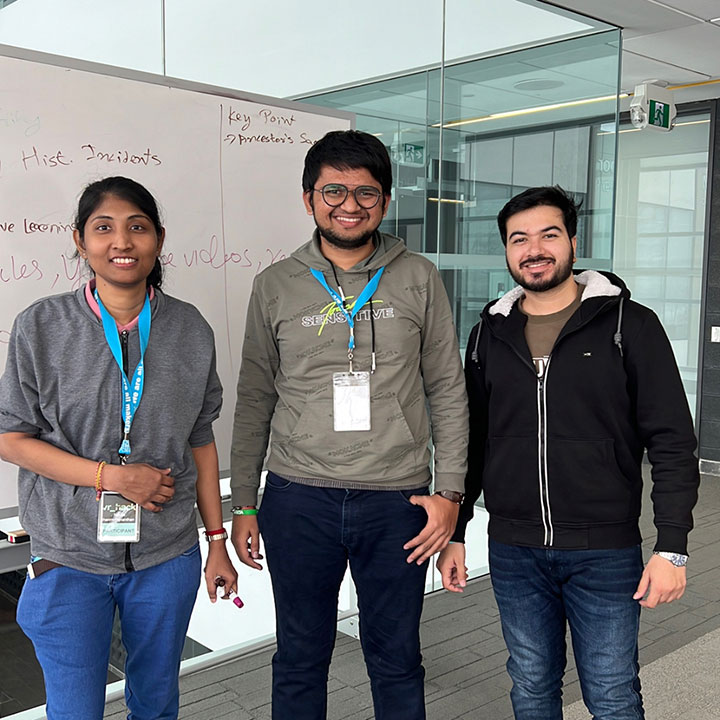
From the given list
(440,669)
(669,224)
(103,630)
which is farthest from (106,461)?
(669,224)

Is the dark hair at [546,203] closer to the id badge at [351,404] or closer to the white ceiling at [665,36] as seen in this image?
the id badge at [351,404]

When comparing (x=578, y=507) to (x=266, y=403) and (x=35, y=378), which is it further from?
(x=35, y=378)

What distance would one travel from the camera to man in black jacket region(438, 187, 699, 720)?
172cm

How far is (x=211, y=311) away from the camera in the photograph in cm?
243

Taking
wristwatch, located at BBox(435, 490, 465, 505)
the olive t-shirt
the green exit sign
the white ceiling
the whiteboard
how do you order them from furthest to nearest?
the green exit sign → the white ceiling → the whiteboard → wristwatch, located at BBox(435, 490, 465, 505) → the olive t-shirt

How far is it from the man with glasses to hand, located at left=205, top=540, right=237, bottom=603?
0.13 metres

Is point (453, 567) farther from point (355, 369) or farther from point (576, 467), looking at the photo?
point (355, 369)

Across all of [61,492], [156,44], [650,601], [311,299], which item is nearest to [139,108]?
[156,44]

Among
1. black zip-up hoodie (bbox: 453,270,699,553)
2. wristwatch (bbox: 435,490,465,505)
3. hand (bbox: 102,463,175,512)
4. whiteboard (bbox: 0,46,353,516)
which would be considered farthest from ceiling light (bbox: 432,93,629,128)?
hand (bbox: 102,463,175,512)

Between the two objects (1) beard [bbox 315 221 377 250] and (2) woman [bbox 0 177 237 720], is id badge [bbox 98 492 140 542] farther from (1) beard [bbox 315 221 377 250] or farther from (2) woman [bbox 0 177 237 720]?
(1) beard [bbox 315 221 377 250]

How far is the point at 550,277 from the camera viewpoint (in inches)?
70.3

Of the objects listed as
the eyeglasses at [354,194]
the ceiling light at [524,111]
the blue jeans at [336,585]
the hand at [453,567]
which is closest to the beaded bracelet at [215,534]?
the blue jeans at [336,585]

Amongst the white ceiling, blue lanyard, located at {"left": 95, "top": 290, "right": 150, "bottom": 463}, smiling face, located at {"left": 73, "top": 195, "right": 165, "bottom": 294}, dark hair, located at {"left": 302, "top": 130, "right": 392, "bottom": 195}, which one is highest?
the white ceiling

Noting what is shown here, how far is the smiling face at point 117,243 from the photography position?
5.13 ft
